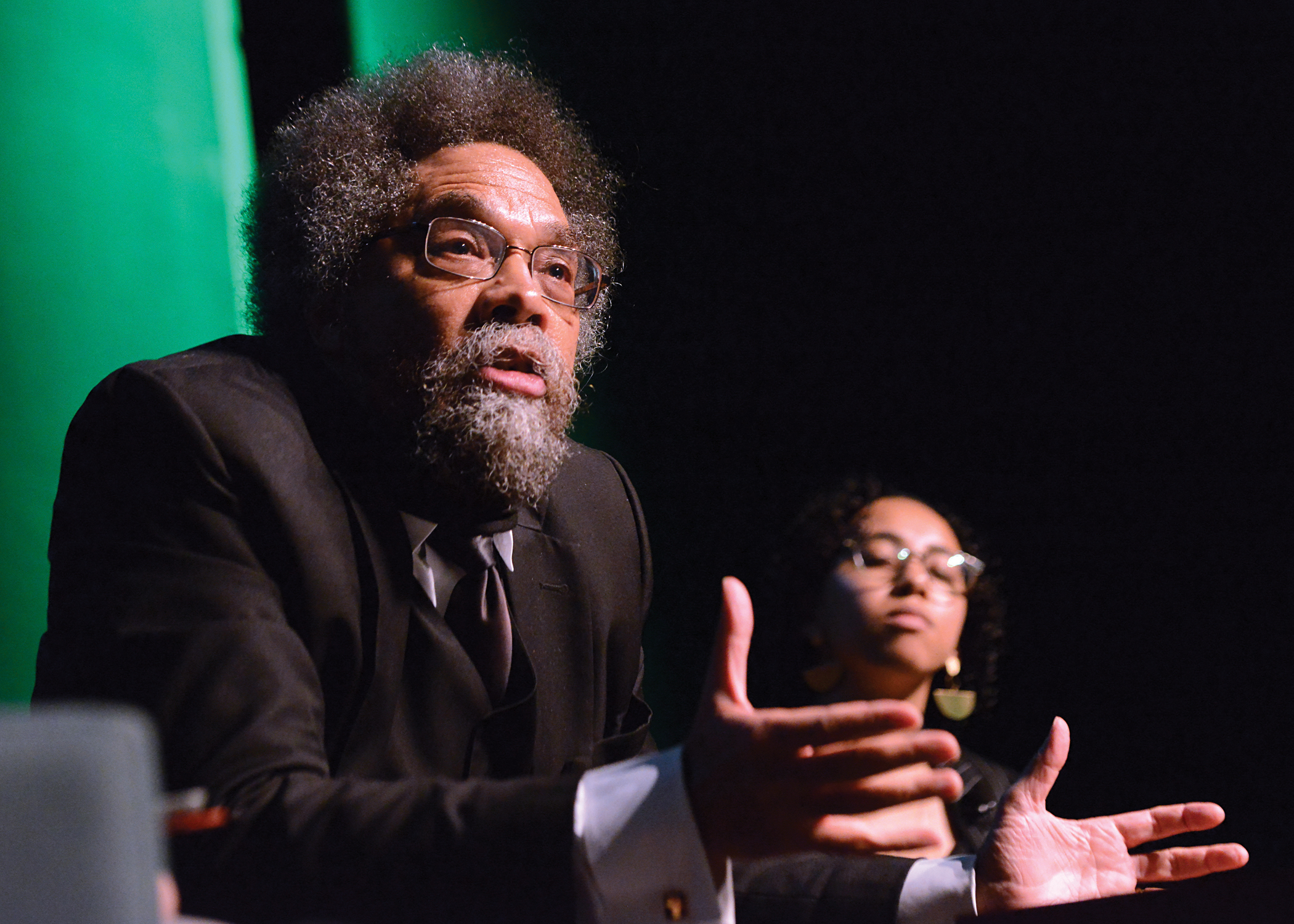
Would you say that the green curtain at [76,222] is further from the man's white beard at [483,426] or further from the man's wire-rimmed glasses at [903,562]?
the man's wire-rimmed glasses at [903,562]

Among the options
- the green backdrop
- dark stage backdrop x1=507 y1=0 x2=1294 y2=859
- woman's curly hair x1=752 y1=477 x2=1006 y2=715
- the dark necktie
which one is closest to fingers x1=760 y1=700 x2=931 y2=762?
the dark necktie

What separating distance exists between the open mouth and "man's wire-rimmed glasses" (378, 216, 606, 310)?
0.16 metres

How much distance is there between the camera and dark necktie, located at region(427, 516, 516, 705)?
168 centimetres

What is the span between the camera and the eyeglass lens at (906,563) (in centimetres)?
186

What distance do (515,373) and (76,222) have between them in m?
0.94

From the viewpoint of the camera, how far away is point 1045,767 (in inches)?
61.0

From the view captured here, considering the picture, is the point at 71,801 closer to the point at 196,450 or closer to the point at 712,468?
the point at 196,450

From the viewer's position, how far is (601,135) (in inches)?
101

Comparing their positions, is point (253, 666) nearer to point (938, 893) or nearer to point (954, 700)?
point (938, 893)

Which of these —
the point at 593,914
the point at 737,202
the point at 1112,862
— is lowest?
the point at 1112,862

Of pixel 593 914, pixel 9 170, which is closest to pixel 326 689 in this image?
pixel 593 914

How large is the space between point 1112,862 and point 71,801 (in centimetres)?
148

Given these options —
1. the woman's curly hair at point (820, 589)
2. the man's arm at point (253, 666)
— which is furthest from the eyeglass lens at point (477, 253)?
the woman's curly hair at point (820, 589)

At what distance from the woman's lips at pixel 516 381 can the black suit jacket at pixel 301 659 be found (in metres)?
0.22
